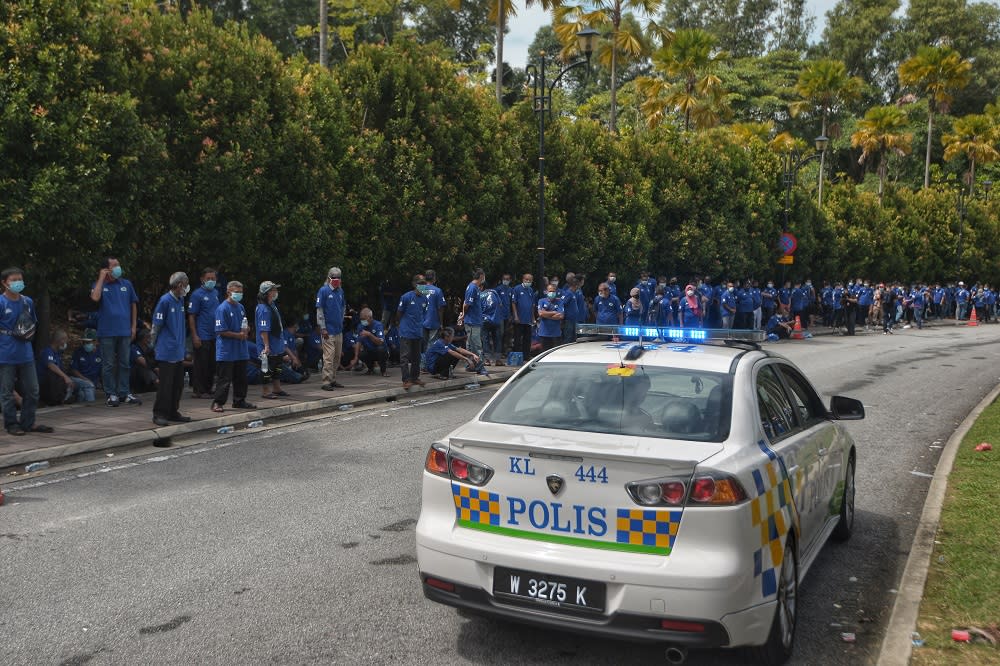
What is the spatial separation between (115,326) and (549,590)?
10.2m

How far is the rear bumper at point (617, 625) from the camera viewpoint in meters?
4.04

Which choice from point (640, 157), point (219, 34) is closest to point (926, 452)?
point (219, 34)

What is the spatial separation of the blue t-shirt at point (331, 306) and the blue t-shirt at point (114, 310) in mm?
2934

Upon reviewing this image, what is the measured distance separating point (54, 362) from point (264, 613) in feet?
29.7

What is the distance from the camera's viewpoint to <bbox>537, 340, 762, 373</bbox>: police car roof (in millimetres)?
5141

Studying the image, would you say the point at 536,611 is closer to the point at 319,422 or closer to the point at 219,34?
the point at 319,422

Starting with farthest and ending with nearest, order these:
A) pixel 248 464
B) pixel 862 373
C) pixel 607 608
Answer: pixel 862 373, pixel 248 464, pixel 607 608

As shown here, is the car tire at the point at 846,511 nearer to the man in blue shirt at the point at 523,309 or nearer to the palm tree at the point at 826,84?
the man in blue shirt at the point at 523,309

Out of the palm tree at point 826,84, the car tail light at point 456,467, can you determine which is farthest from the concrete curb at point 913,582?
the palm tree at point 826,84

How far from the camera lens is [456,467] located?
4617 mm

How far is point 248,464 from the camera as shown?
9328 millimetres

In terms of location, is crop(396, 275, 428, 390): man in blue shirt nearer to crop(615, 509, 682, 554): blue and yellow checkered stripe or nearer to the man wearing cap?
the man wearing cap

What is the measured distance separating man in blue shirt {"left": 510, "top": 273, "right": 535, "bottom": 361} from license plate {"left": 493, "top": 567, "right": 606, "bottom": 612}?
51.7 feet

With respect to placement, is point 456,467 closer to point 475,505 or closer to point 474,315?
point 475,505
